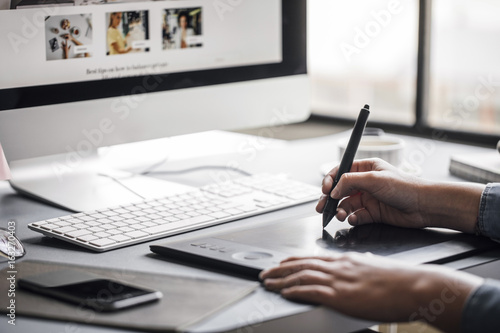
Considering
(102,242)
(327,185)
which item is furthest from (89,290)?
(327,185)

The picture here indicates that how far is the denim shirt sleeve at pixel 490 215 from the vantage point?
3.26 ft

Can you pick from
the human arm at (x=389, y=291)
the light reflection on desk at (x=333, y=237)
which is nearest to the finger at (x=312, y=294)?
the human arm at (x=389, y=291)

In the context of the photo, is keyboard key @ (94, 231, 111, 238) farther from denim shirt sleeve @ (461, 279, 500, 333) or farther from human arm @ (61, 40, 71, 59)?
denim shirt sleeve @ (461, 279, 500, 333)

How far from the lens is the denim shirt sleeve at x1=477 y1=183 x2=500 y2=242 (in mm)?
992

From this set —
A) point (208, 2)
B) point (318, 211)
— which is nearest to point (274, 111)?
point (208, 2)

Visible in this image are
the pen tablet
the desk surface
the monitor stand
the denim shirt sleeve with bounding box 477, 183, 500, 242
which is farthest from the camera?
the monitor stand

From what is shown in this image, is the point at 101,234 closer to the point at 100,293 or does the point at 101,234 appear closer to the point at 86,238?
the point at 86,238

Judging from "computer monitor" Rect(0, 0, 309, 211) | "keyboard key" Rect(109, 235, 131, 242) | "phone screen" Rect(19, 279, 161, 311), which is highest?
"computer monitor" Rect(0, 0, 309, 211)

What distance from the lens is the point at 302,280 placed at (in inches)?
31.4

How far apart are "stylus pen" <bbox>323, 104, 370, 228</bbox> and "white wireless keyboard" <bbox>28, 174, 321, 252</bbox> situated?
0.40ft

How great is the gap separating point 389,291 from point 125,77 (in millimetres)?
634

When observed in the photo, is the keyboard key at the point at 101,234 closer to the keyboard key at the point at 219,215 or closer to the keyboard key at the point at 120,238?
the keyboard key at the point at 120,238

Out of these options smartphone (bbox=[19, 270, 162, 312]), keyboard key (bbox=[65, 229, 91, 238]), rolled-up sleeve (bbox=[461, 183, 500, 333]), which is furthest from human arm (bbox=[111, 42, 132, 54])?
rolled-up sleeve (bbox=[461, 183, 500, 333])

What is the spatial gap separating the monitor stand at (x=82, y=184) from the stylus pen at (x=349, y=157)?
1.01ft
